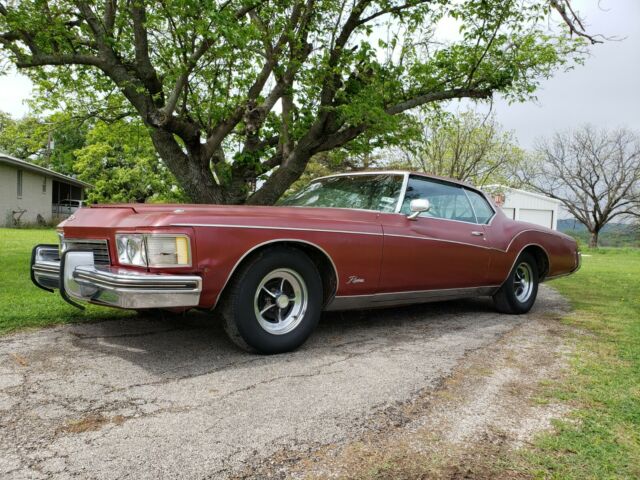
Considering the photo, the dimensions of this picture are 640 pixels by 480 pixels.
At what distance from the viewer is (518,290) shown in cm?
609

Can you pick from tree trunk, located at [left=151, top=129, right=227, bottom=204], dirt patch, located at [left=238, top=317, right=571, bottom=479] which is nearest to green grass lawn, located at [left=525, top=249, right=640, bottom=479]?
dirt patch, located at [left=238, top=317, right=571, bottom=479]

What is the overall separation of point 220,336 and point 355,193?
1.84 m

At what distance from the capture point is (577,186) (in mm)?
44219

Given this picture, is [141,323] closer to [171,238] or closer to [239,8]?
[171,238]

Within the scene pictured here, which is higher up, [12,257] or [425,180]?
[425,180]

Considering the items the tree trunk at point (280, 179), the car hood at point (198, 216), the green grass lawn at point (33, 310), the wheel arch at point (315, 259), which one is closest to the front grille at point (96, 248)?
the car hood at point (198, 216)

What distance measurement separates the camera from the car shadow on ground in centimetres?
357

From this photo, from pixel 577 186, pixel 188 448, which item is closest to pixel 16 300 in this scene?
pixel 188 448

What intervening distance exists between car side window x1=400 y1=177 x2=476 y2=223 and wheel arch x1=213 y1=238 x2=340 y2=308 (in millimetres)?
1079

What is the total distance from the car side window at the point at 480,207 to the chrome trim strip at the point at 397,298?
77 cm

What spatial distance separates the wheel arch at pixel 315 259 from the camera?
11.5 ft

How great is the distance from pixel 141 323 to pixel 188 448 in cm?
257

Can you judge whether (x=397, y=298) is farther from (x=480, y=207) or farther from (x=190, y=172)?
(x=190, y=172)

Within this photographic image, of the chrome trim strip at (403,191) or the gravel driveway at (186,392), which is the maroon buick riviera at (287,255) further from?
the gravel driveway at (186,392)
